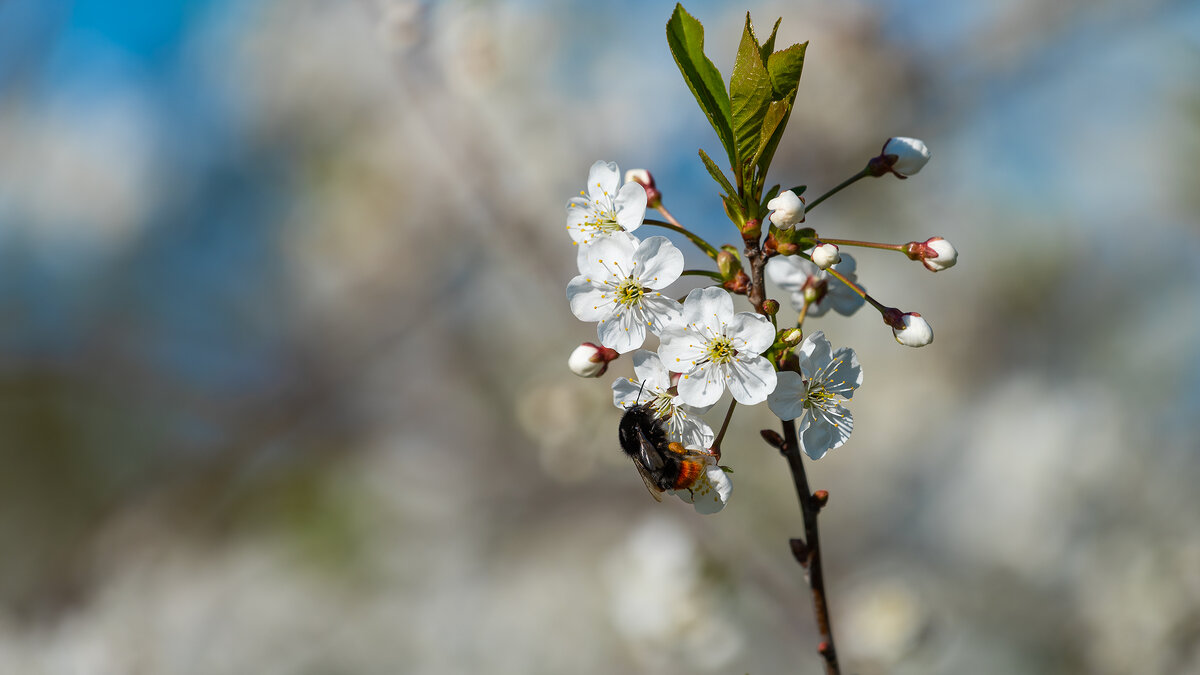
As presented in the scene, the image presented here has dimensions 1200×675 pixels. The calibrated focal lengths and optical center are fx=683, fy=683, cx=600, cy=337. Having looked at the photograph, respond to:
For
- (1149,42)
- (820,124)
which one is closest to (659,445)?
(820,124)

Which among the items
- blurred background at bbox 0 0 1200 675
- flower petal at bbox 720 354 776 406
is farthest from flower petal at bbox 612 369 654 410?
blurred background at bbox 0 0 1200 675

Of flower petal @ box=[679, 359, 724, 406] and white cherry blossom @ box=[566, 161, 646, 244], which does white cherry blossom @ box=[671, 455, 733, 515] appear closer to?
flower petal @ box=[679, 359, 724, 406]

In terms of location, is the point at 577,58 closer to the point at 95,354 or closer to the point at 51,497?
the point at 95,354

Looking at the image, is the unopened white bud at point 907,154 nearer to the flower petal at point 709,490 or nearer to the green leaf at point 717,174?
the green leaf at point 717,174

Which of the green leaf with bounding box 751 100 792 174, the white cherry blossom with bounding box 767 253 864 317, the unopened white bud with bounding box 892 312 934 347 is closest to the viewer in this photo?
the green leaf with bounding box 751 100 792 174

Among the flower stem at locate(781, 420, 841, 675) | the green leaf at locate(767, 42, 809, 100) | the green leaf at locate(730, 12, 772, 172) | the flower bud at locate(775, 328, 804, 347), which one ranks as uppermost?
the green leaf at locate(767, 42, 809, 100)

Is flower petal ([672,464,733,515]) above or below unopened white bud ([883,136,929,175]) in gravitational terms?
below

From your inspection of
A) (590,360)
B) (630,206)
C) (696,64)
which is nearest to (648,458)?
(590,360)

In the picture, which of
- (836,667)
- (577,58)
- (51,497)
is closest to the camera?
(836,667)
